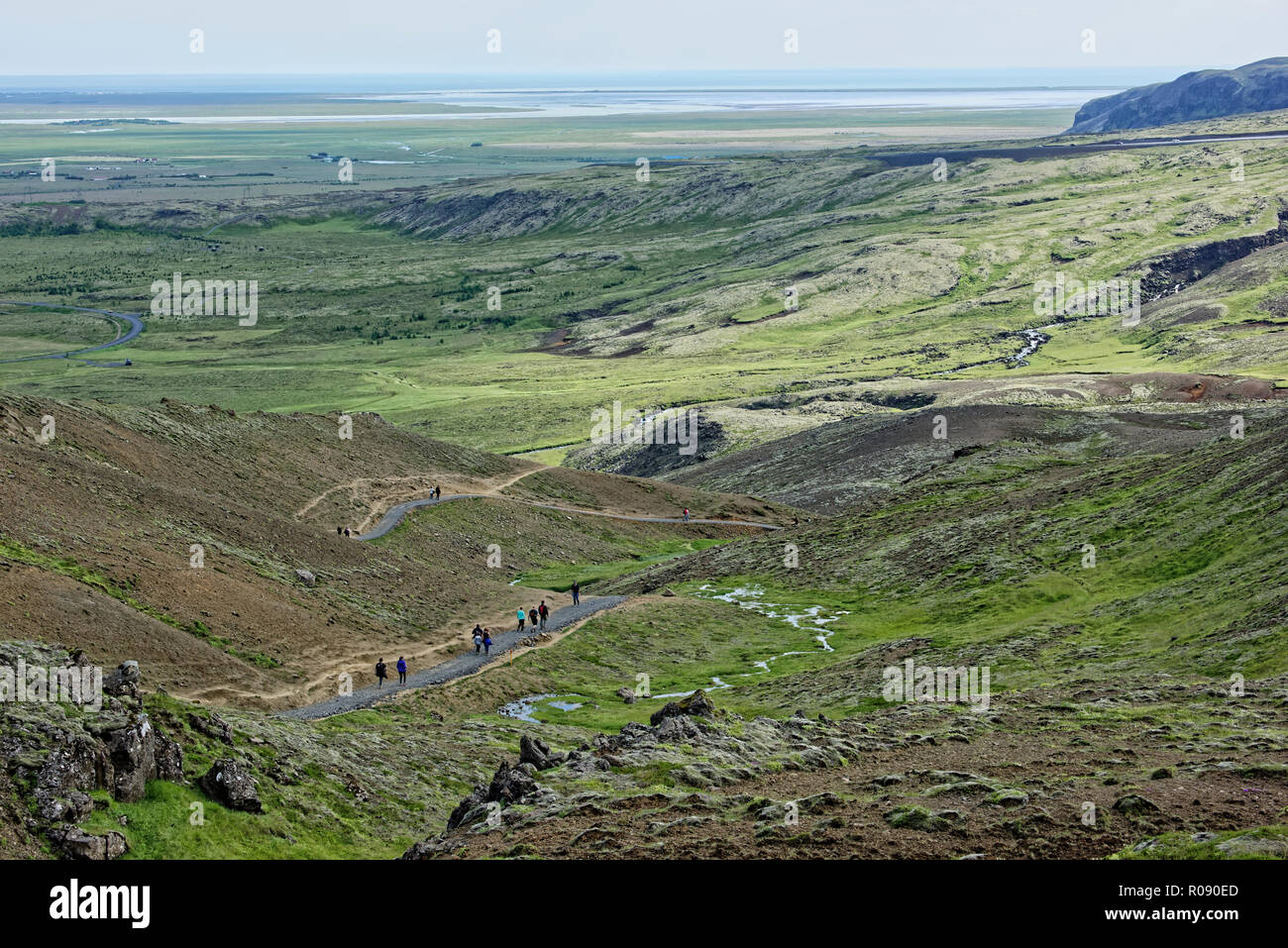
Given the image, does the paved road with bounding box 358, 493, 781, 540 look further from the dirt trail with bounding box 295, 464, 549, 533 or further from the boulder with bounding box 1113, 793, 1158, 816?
the boulder with bounding box 1113, 793, 1158, 816

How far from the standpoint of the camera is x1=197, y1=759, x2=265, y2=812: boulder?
33500mm

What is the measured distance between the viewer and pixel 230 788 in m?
33.5

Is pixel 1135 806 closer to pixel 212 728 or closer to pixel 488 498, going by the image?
pixel 212 728

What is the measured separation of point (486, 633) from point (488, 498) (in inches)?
1286

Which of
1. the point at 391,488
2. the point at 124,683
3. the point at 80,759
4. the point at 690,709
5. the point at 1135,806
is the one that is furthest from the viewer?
the point at 391,488

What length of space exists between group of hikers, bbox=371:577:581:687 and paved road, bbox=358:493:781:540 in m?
14.7

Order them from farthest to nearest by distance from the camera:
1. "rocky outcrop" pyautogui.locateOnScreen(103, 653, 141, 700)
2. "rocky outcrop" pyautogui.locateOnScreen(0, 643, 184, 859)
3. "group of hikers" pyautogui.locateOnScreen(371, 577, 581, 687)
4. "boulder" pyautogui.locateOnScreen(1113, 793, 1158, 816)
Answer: "group of hikers" pyautogui.locateOnScreen(371, 577, 581, 687), "rocky outcrop" pyautogui.locateOnScreen(103, 653, 141, 700), "rocky outcrop" pyautogui.locateOnScreen(0, 643, 184, 859), "boulder" pyautogui.locateOnScreen(1113, 793, 1158, 816)

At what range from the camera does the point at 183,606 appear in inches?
2143

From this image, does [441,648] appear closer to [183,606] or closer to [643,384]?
[183,606]

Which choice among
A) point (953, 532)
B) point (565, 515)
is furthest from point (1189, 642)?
point (565, 515)

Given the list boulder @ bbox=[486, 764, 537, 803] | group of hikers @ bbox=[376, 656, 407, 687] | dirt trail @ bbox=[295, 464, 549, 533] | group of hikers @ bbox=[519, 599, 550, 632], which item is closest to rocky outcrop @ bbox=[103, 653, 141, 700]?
boulder @ bbox=[486, 764, 537, 803]

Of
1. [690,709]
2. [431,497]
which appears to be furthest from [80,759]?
[431,497]
